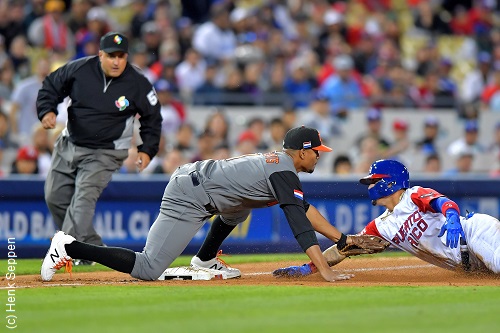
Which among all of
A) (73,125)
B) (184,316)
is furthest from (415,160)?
(184,316)

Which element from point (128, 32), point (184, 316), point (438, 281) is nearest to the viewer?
point (184, 316)

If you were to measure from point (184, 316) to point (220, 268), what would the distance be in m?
2.76

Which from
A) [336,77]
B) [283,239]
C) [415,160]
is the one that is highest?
[336,77]

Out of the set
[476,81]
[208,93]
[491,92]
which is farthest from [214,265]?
[476,81]

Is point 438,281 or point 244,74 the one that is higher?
point 244,74

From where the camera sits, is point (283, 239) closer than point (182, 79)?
Yes

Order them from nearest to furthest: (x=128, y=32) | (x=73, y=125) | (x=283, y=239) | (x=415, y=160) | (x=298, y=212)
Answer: (x=298, y=212)
(x=73, y=125)
(x=283, y=239)
(x=415, y=160)
(x=128, y=32)

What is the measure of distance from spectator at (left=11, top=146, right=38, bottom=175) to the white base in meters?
Answer: 5.34

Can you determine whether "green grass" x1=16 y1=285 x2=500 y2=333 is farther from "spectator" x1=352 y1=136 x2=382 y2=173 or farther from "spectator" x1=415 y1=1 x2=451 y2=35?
"spectator" x1=415 y1=1 x2=451 y2=35

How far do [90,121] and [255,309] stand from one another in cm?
411

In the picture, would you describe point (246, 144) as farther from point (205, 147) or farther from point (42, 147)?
point (42, 147)

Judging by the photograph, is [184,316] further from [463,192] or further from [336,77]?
[336,77]

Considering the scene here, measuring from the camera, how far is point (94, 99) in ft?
34.1

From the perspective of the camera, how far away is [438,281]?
901 centimetres
